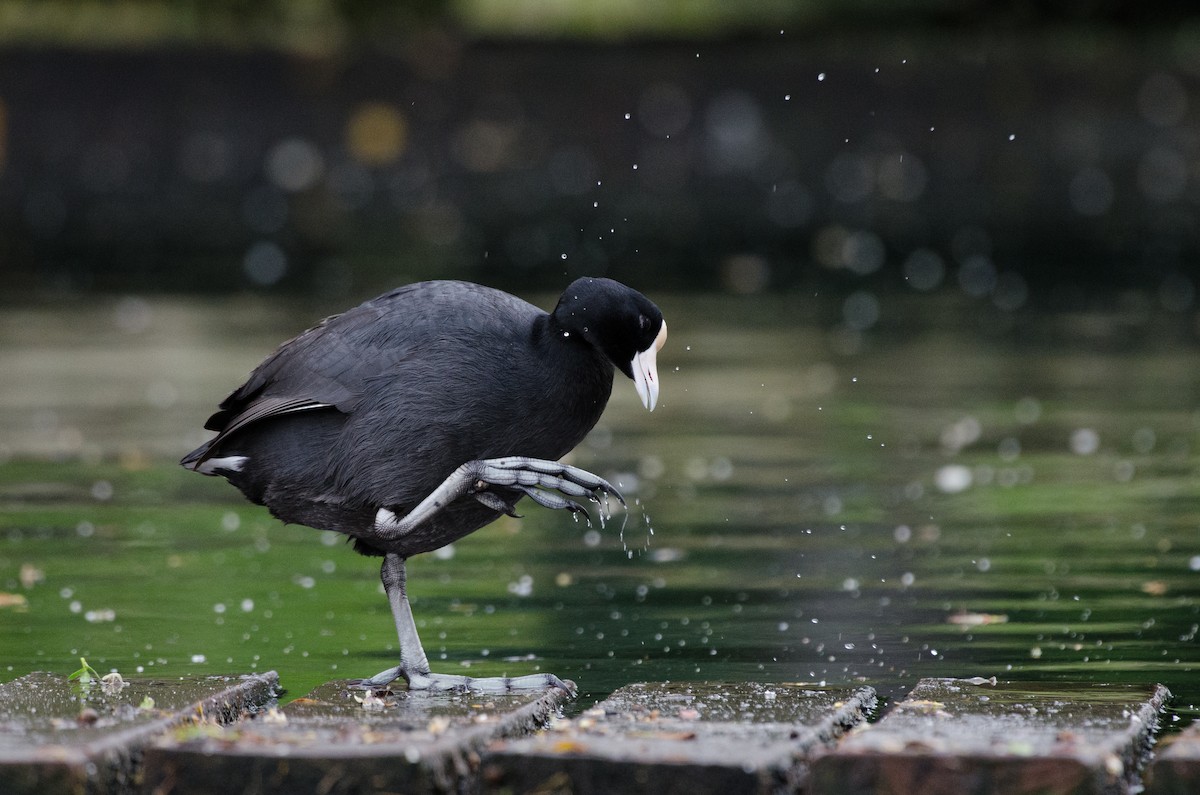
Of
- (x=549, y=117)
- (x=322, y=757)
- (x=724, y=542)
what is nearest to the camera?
(x=322, y=757)

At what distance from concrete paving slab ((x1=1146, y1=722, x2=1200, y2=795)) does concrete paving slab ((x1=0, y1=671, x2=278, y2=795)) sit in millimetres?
1947

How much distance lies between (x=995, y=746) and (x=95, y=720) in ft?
6.02

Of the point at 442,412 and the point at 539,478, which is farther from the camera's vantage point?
the point at 442,412

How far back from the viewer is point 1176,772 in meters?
3.95

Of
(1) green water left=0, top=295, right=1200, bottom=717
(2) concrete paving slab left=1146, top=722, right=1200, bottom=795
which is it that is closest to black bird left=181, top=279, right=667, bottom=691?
(1) green water left=0, top=295, right=1200, bottom=717

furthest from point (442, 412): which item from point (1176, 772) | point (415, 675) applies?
point (1176, 772)

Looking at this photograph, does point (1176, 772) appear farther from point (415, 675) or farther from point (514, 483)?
point (415, 675)

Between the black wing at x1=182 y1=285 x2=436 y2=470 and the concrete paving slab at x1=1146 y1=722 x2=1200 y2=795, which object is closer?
the concrete paving slab at x1=1146 y1=722 x2=1200 y2=795

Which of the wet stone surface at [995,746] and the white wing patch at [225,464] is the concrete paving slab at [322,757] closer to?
the wet stone surface at [995,746]

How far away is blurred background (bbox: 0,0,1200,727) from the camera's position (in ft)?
22.0

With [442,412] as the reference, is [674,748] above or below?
below

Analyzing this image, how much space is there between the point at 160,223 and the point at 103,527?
1693cm

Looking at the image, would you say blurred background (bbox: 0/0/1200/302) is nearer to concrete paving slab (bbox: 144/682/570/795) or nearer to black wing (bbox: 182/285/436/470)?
black wing (bbox: 182/285/436/470)

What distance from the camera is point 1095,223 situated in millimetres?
24359
